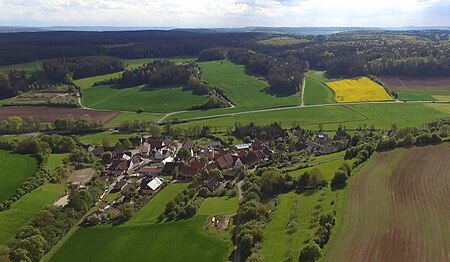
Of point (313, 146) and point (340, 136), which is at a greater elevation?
point (340, 136)

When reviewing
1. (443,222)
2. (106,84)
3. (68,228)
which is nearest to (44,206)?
(68,228)

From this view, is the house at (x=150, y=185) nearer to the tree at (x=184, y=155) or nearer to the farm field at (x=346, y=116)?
the tree at (x=184, y=155)

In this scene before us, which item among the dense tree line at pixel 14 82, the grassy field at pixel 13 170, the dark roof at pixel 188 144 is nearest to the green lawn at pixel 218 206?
the grassy field at pixel 13 170

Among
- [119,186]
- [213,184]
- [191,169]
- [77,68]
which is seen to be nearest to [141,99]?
[77,68]

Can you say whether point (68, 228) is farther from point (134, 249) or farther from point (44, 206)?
point (134, 249)

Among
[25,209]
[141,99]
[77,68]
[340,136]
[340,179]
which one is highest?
[77,68]

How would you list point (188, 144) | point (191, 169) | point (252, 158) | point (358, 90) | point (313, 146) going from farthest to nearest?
point (358, 90), point (188, 144), point (313, 146), point (252, 158), point (191, 169)

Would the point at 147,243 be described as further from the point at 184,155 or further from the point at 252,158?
the point at 252,158

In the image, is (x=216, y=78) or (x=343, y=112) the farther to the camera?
(x=216, y=78)
